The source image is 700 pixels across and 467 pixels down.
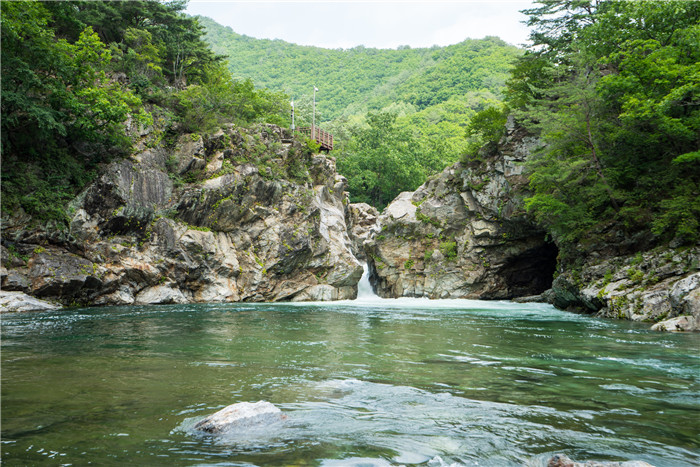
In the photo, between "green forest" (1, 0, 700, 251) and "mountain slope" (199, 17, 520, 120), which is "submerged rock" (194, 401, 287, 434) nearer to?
"green forest" (1, 0, 700, 251)

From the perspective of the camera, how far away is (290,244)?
29.8 meters

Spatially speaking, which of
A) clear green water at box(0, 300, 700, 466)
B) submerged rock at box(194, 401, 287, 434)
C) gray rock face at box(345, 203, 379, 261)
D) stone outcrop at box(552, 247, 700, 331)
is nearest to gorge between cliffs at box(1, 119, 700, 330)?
stone outcrop at box(552, 247, 700, 331)

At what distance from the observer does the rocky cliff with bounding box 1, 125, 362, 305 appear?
20016 millimetres

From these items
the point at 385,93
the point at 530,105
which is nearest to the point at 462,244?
the point at 530,105

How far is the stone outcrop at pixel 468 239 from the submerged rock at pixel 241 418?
26691 mm

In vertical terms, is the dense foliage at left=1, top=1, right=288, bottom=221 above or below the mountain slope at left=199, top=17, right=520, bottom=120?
below

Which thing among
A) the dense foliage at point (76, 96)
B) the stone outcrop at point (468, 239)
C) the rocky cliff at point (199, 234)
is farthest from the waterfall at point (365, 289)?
the dense foliage at point (76, 96)

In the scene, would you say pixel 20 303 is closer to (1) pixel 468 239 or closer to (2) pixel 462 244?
(2) pixel 462 244

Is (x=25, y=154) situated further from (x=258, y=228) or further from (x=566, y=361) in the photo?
(x=566, y=361)

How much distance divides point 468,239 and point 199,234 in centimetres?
1853

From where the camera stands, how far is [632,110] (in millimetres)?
16578

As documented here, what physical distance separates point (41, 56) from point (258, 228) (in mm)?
14417

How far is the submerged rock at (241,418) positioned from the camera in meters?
4.37

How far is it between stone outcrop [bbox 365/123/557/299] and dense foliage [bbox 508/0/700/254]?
6.26 m
